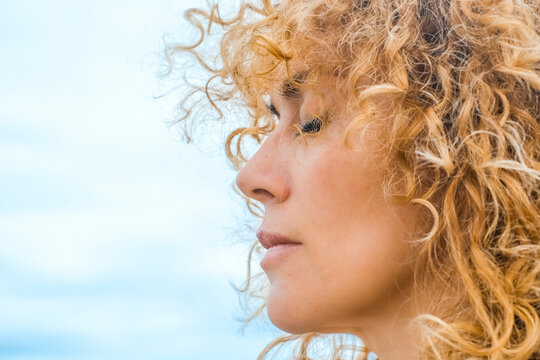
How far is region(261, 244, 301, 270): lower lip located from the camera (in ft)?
5.47

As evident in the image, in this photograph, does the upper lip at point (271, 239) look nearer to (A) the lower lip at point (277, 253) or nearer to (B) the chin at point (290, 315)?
(A) the lower lip at point (277, 253)

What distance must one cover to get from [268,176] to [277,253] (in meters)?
0.18

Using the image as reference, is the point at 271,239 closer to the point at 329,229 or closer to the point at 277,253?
the point at 277,253

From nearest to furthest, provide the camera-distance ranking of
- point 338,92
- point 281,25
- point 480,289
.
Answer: point 480,289
point 338,92
point 281,25

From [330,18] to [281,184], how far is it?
0.41 meters

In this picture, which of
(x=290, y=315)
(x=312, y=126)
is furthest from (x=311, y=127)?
(x=290, y=315)

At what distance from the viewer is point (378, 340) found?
1.70 m

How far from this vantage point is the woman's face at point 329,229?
5.24 feet

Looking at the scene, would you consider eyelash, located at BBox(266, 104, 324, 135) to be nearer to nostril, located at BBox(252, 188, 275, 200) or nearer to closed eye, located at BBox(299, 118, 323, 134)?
closed eye, located at BBox(299, 118, 323, 134)

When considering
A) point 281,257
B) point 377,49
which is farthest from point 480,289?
point 377,49

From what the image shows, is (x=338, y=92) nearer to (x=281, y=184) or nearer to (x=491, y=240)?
(x=281, y=184)

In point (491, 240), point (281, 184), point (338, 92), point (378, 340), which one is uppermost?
point (338, 92)

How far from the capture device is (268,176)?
67.3 inches

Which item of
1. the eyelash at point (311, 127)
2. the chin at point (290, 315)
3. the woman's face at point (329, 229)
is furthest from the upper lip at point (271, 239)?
the eyelash at point (311, 127)
